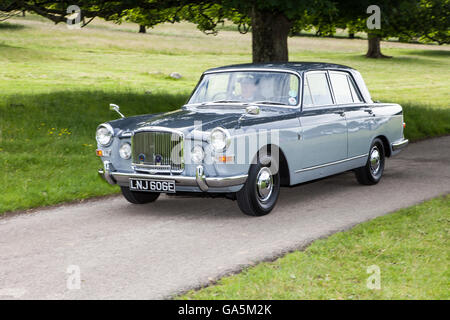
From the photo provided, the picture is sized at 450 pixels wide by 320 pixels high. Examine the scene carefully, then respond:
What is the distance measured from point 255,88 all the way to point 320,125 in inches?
39.5

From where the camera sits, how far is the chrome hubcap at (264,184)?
25.8 ft

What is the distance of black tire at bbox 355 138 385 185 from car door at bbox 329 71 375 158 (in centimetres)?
27

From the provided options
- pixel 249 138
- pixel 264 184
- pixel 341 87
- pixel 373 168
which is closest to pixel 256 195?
pixel 264 184

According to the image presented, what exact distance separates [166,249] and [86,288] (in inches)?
52.1

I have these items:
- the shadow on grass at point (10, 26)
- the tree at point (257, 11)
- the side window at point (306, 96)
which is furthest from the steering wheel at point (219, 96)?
the shadow on grass at point (10, 26)

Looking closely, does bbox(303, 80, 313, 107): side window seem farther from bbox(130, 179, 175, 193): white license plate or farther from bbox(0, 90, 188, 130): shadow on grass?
bbox(0, 90, 188, 130): shadow on grass

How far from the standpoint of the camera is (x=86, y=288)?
5.32 meters

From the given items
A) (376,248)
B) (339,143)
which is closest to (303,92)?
(339,143)

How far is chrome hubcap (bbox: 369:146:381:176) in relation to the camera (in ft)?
33.7

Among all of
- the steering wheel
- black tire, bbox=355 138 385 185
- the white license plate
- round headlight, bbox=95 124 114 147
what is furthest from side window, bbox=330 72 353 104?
round headlight, bbox=95 124 114 147

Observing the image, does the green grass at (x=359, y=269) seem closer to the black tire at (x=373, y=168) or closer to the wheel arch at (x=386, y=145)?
the black tire at (x=373, y=168)

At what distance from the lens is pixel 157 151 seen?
780 cm

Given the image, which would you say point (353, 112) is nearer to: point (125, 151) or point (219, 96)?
point (219, 96)

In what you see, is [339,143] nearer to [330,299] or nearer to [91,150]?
[330,299]
